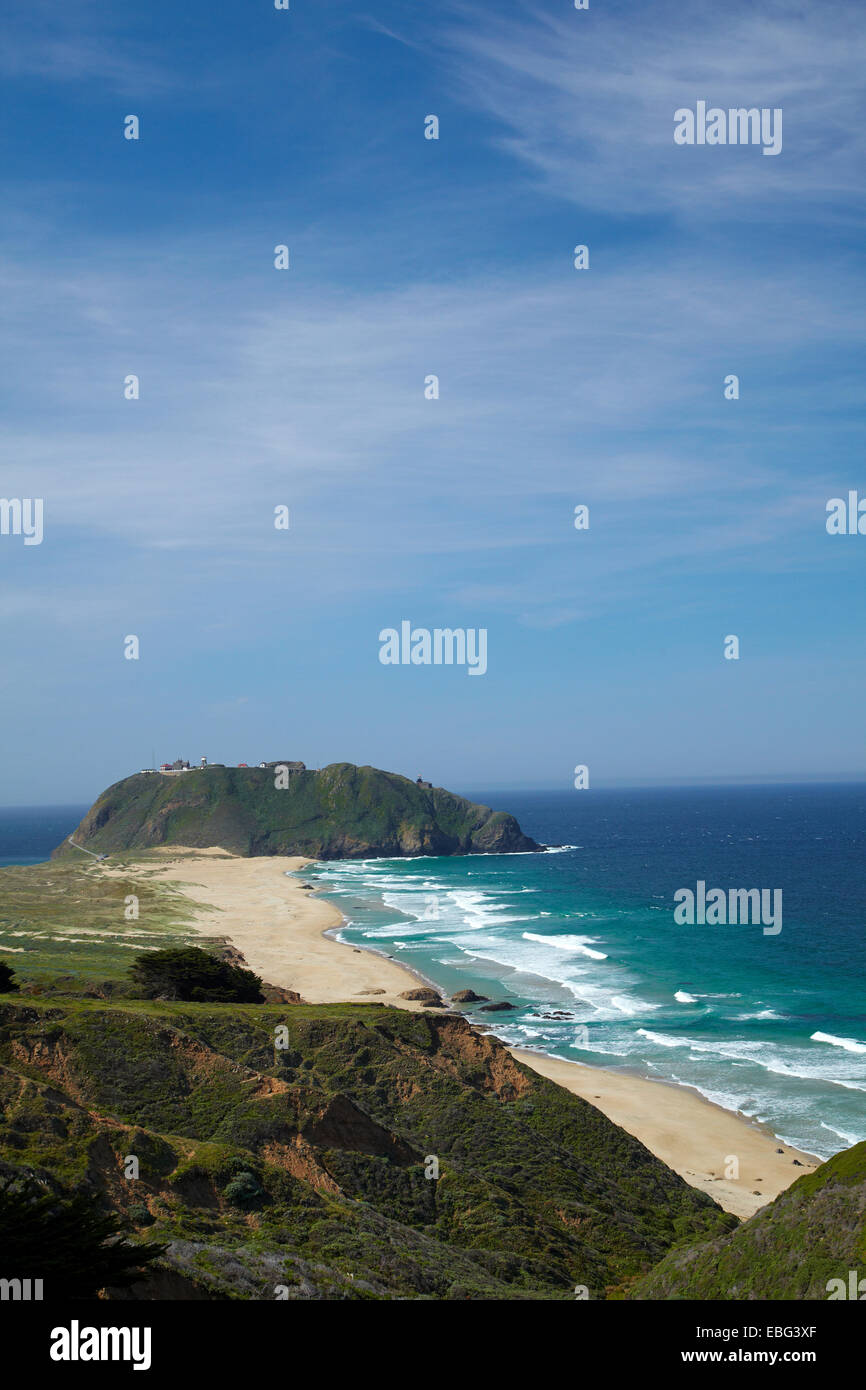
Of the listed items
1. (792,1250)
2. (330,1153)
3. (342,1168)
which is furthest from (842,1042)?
(792,1250)

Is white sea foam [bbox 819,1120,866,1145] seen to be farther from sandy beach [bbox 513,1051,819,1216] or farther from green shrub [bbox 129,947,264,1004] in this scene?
green shrub [bbox 129,947,264,1004]

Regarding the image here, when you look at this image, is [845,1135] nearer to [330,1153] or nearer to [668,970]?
[330,1153]

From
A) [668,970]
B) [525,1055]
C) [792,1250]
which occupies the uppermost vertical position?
[792,1250]

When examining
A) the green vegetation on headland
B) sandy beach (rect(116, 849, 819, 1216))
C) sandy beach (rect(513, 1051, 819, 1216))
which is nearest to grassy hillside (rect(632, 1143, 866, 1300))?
the green vegetation on headland

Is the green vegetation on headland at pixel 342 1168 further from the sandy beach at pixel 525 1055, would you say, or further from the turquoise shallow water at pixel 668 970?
the turquoise shallow water at pixel 668 970

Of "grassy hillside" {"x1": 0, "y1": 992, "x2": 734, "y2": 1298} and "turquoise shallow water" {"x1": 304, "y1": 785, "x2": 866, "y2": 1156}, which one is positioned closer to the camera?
"grassy hillside" {"x1": 0, "y1": 992, "x2": 734, "y2": 1298}
